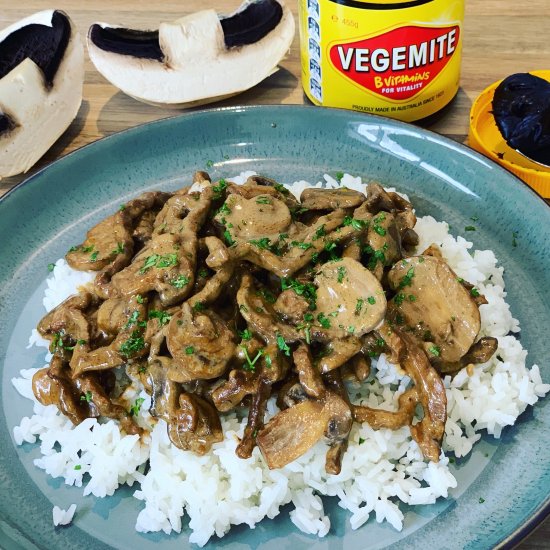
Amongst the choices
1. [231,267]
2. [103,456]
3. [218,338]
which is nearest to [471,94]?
[231,267]

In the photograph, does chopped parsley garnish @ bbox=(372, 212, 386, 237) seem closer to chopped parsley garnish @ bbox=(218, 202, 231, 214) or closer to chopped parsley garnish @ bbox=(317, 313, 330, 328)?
chopped parsley garnish @ bbox=(317, 313, 330, 328)

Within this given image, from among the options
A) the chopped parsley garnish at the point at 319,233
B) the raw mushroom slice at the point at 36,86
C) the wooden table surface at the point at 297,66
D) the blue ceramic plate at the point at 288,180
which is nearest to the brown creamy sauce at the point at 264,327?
the chopped parsley garnish at the point at 319,233

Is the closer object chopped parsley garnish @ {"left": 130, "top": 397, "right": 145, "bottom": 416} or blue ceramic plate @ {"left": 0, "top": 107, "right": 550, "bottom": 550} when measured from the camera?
blue ceramic plate @ {"left": 0, "top": 107, "right": 550, "bottom": 550}

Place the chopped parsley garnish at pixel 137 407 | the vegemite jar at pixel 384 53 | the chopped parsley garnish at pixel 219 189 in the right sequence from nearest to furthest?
the chopped parsley garnish at pixel 137 407 → the chopped parsley garnish at pixel 219 189 → the vegemite jar at pixel 384 53

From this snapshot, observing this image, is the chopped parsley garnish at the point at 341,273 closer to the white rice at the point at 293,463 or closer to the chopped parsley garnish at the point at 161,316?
the white rice at the point at 293,463

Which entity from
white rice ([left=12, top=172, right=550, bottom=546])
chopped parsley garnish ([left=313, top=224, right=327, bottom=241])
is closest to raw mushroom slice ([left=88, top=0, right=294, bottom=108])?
chopped parsley garnish ([left=313, top=224, right=327, bottom=241])

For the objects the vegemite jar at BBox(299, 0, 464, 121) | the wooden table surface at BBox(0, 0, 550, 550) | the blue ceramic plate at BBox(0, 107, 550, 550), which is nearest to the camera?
the blue ceramic plate at BBox(0, 107, 550, 550)
